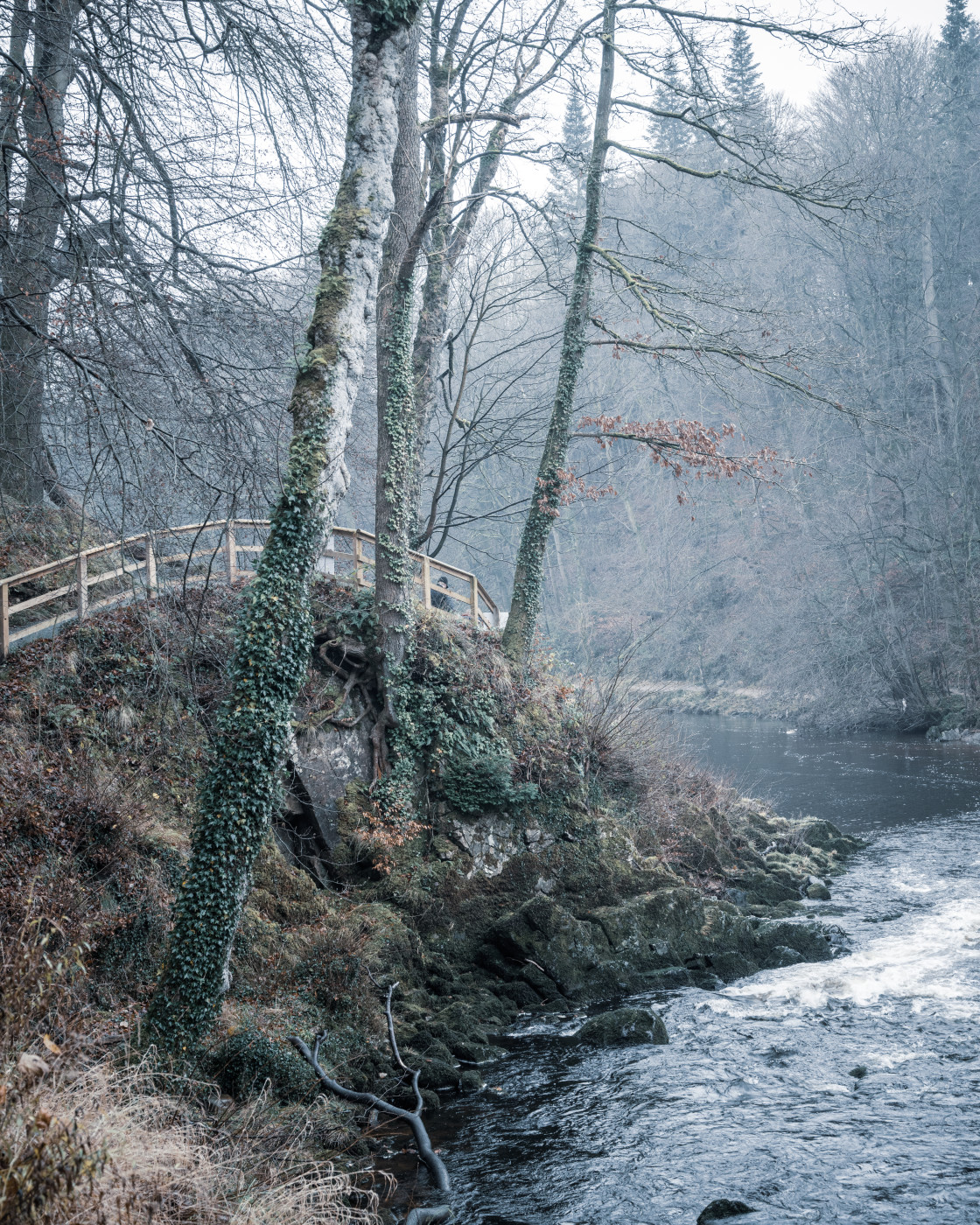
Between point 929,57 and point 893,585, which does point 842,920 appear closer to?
point 893,585

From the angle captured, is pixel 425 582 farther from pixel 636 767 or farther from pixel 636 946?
pixel 636 946

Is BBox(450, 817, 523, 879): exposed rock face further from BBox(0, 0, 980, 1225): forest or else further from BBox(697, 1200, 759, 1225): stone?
BBox(697, 1200, 759, 1225): stone

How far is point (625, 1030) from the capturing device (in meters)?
8.55

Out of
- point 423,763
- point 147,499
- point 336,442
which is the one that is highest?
point 336,442

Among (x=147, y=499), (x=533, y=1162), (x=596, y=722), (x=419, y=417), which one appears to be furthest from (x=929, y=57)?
(x=533, y=1162)

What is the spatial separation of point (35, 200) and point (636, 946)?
9871 millimetres

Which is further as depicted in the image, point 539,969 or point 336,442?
point 539,969

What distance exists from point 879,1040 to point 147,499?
7927mm

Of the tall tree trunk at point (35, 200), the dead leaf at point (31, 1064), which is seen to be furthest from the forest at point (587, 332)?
the dead leaf at point (31, 1064)

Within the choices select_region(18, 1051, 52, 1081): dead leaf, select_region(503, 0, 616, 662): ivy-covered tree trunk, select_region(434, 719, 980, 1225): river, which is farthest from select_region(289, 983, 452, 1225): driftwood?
select_region(503, 0, 616, 662): ivy-covered tree trunk

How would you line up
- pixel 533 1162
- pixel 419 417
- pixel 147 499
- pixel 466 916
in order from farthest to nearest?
pixel 419 417 < pixel 466 916 < pixel 147 499 < pixel 533 1162

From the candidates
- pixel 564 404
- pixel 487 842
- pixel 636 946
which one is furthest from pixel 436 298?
pixel 636 946

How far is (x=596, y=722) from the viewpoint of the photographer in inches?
543

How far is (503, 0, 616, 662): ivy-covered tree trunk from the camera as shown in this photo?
582 inches
